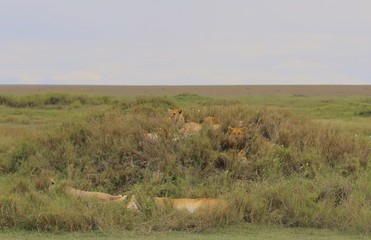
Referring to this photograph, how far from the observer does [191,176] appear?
27.0ft

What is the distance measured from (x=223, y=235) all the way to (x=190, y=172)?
226 centimetres

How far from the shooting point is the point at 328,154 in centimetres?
894

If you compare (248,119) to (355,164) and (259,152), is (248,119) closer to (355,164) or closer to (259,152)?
(259,152)

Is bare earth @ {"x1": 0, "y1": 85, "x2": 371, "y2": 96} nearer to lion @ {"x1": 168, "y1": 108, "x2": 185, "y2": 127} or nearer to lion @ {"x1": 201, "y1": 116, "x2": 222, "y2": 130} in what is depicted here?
lion @ {"x1": 168, "y1": 108, "x2": 185, "y2": 127}

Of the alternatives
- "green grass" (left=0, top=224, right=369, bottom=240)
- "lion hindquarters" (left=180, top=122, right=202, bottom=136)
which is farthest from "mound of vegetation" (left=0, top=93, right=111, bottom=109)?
"green grass" (left=0, top=224, right=369, bottom=240)

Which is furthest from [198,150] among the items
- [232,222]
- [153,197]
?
[232,222]

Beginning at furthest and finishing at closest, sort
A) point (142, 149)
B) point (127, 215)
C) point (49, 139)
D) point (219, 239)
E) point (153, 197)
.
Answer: point (49, 139), point (142, 149), point (153, 197), point (127, 215), point (219, 239)

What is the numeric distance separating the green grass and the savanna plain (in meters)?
0.01

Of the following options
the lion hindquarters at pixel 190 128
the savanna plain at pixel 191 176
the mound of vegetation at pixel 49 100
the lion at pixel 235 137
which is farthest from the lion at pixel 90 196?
the mound of vegetation at pixel 49 100

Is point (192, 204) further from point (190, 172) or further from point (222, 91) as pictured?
point (222, 91)

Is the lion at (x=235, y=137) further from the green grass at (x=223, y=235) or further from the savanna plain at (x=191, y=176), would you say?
the green grass at (x=223, y=235)

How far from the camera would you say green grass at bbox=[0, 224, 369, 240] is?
19.5 feet

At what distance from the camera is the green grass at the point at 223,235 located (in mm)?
5949

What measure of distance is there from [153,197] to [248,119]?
11.1 feet
